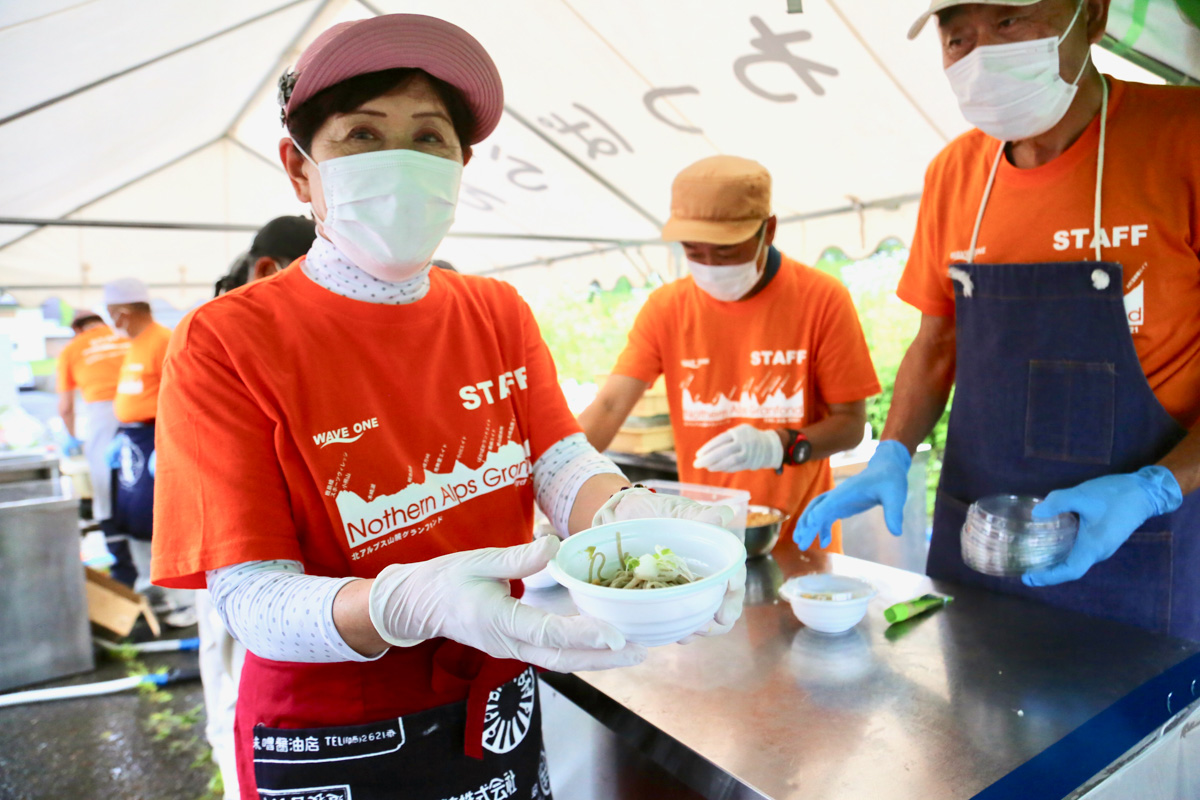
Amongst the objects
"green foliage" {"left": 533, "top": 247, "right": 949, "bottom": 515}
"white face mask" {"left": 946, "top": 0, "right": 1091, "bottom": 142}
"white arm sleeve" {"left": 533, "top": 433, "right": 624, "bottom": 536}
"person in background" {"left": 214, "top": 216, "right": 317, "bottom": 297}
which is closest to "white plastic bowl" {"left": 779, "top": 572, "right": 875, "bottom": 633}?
"white arm sleeve" {"left": 533, "top": 433, "right": 624, "bottom": 536}

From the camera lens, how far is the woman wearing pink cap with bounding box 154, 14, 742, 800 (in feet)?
3.16

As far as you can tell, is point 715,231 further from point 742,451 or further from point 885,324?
point 885,324

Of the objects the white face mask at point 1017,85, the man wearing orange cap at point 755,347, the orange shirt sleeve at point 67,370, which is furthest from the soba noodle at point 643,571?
the orange shirt sleeve at point 67,370

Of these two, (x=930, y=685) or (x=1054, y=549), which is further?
(x=1054, y=549)

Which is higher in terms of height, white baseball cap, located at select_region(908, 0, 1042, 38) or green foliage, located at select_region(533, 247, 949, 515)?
white baseball cap, located at select_region(908, 0, 1042, 38)

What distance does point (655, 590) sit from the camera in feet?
2.86

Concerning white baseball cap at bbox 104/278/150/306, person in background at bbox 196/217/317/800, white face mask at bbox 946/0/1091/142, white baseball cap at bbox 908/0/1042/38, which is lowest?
person in background at bbox 196/217/317/800

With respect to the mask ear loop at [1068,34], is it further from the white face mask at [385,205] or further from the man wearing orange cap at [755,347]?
the white face mask at [385,205]

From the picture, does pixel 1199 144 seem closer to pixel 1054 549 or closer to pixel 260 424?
pixel 1054 549

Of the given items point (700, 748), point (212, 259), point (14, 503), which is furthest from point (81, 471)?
point (700, 748)

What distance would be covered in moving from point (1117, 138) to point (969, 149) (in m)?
0.38

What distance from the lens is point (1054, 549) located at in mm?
1503

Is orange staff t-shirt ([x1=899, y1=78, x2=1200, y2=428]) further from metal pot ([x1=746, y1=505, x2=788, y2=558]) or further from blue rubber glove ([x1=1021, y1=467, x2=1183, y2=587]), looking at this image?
metal pot ([x1=746, y1=505, x2=788, y2=558])

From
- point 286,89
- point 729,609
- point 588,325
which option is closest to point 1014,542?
point 729,609
